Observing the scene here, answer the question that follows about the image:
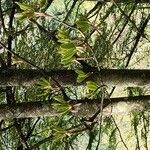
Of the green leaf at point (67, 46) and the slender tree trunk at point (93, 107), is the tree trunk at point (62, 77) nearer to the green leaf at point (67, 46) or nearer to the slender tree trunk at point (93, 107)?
the slender tree trunk at point (93, 107)

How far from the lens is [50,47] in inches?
101

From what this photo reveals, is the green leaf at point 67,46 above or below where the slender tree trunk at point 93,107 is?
above

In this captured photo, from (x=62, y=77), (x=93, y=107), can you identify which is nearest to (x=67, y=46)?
(x=62, y=77)

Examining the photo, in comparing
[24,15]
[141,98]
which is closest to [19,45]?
[141,98]

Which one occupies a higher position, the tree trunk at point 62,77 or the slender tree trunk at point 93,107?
the tree trunk at point 62,77

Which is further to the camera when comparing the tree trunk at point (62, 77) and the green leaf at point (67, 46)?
the tree trunk at point (62, 77)

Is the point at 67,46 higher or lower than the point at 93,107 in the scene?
higher

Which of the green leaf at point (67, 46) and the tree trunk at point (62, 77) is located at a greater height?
the green leaf at point (67, 46)

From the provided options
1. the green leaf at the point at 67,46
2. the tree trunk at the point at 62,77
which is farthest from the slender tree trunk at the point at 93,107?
the green leaf at the point at 67,46

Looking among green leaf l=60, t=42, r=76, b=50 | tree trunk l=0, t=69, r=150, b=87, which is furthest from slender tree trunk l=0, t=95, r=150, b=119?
green leaf l=60, t=42, r=76, b=50

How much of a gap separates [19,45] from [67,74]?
122 cm

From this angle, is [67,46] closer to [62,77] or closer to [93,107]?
[62,77]

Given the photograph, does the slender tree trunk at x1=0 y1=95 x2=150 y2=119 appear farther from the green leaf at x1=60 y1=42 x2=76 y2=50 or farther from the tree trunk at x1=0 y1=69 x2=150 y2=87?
the green leaf at x1=60 y1=42 x2=76 y2=50

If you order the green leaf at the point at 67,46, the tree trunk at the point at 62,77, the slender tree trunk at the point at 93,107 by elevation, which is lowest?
the slender tree trunk at the point at 93,107
